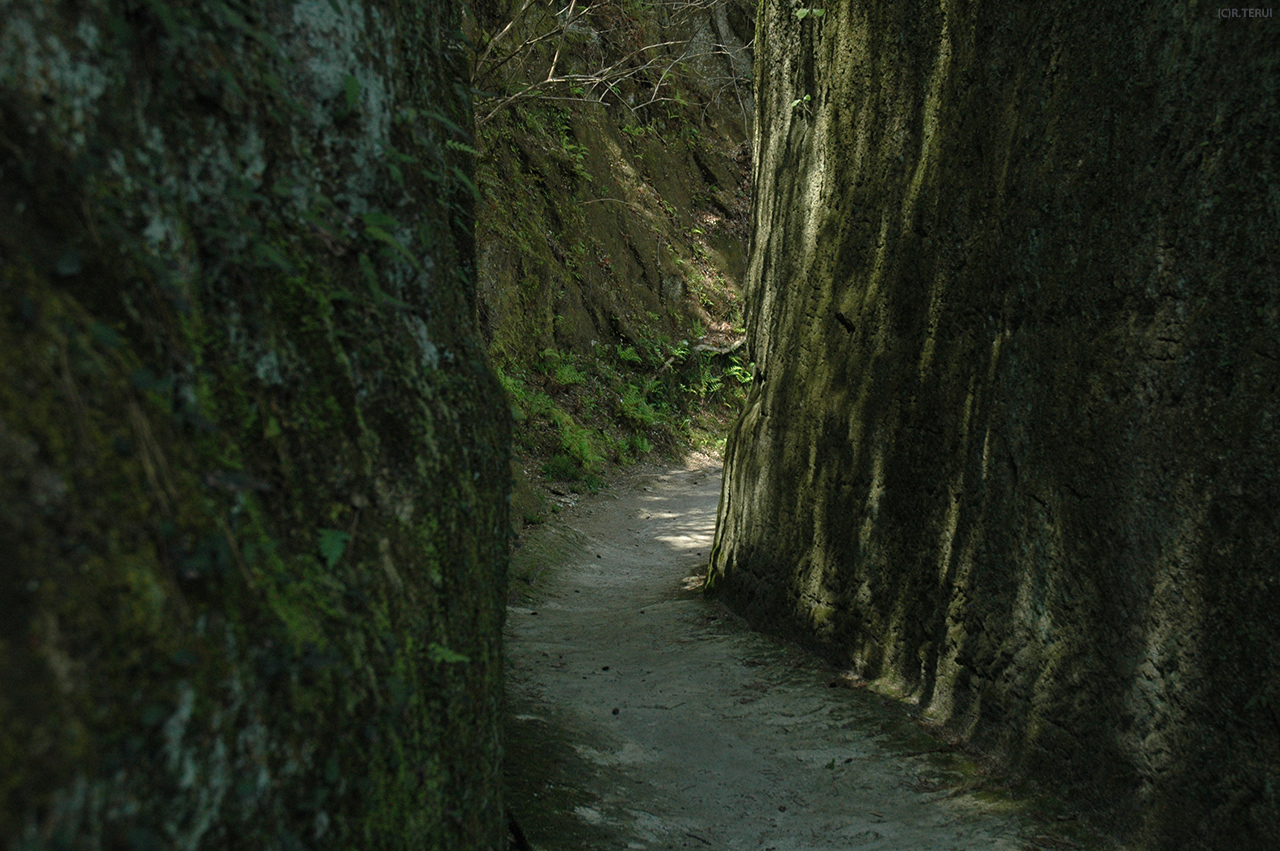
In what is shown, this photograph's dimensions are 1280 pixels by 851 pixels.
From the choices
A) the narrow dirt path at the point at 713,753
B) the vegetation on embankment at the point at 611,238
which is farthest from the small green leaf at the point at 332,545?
the vegetation on embankment at the point at 611,238

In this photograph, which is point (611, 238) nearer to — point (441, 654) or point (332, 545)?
point (441, 654)

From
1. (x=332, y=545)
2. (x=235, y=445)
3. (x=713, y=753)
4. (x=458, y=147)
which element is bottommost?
(x=713, y=753)

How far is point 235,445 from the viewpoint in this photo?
1.77 metres

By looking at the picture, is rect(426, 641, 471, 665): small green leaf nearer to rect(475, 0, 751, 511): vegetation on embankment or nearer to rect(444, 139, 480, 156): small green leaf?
rect(444, 139, 480, 156): small green leaf

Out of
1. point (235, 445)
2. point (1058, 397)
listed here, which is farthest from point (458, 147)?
point (1058, 397)

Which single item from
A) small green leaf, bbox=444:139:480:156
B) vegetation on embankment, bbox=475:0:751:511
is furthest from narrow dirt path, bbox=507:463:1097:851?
vegetation on embankment, bbox=475:0:751:511

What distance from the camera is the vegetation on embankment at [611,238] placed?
13.6 meters

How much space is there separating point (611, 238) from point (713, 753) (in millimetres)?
14792

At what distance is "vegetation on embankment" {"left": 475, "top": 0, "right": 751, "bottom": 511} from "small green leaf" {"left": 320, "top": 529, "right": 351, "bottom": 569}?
776cm

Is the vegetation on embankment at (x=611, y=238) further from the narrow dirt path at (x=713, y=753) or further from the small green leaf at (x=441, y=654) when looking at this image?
the small green leaf at (x=441, y=654)

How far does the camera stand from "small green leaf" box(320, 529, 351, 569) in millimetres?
1906

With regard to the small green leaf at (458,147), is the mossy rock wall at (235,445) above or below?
below

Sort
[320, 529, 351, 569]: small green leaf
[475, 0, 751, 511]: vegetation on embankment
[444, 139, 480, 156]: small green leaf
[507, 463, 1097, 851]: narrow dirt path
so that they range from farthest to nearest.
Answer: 1. [475, 0, 751, 511]: vegetation on embankment
2. [507, 463, 1097, 851]: narrow dirt path
3. [444, 139, 480, 156]: small green leaf
4. [320, 529, 351, 569]: small green leaf

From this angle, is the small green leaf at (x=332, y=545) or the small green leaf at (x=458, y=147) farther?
the small green leaf at (x=458, y=147)
